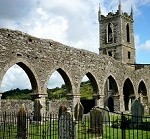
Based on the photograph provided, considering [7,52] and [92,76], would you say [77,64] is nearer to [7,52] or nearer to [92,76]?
[92,76]

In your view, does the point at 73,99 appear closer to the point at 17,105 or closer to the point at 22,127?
the point at 17,105

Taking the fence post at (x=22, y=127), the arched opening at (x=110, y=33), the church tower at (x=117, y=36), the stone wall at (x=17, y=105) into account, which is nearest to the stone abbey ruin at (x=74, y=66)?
the church tower at (x=117, y=36)

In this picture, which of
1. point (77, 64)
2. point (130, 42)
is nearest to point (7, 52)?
point (77, 64)

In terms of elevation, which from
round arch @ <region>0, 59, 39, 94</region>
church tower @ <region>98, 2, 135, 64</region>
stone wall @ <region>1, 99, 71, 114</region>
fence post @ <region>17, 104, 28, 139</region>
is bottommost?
fence post @ <region>17, 104, 28, 139</region>

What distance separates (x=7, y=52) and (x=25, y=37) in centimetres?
185

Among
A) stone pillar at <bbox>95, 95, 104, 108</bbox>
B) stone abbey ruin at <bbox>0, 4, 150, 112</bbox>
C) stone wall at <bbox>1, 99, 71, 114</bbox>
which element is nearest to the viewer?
stone abbey ruin at <bbox>0, 4, 150, 112</bbox>

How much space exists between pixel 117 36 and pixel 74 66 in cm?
1726

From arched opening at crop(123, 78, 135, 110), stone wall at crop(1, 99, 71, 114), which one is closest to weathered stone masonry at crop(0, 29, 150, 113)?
stone wall at crop(1, 99, 71, 114)

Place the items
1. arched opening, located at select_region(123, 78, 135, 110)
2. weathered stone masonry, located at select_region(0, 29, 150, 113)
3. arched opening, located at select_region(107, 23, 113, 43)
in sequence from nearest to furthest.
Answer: weathered stone masonry, located at select_region(0, 29, 150, 113)
arched opening, located at select_region(123, 78, 135, 110)
arched opening, located at select_region(107, 23, 113, 43)

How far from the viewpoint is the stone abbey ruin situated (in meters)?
19.4

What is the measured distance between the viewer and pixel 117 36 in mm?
40250

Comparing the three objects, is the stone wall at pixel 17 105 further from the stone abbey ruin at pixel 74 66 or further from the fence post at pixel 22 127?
the fence post at pixel 22 127

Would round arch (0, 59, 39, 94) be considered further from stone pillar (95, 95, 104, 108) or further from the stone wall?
stone pillar (95, 95, 104, 108)

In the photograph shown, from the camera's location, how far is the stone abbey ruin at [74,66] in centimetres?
1936
